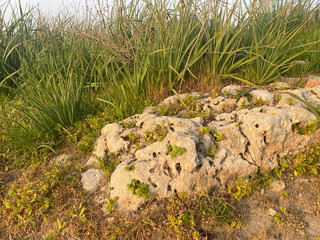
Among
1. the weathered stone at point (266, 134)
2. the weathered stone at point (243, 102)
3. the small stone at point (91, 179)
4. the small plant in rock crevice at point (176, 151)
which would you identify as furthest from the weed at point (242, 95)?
the small stone at point (91, 179)

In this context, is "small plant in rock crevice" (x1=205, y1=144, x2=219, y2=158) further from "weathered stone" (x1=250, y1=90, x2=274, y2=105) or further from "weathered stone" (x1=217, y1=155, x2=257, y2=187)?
"weathered stone" (x1=250, y1=90, x2=274, y2=105)

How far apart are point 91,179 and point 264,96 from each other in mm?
2357

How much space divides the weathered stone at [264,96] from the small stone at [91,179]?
2.16 metres

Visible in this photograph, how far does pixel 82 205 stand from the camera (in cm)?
235

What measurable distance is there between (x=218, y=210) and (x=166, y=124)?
1062 millimetres

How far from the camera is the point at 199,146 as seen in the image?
8.32 ft

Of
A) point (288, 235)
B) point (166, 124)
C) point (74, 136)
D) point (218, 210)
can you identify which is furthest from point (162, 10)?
point (288, 235)

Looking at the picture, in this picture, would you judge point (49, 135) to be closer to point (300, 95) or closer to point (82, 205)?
point (82, 205)

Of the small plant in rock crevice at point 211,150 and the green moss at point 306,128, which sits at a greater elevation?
the green moss at point 306,128

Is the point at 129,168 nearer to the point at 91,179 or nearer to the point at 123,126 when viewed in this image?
the point at 91,179

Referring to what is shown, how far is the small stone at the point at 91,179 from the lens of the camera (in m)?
2.51

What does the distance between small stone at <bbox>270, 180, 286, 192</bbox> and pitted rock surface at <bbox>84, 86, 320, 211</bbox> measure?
0.58 feet

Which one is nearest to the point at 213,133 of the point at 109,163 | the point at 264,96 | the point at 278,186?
the point at 278,186

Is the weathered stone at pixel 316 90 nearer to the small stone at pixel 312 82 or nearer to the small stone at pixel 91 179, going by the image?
the small stone at pixel 312 82
